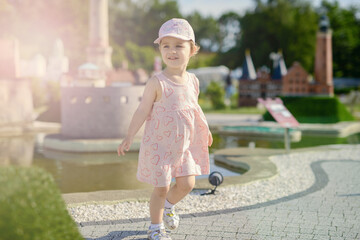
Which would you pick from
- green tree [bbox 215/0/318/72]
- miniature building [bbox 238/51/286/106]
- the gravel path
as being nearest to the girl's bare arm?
Result: the gravel path

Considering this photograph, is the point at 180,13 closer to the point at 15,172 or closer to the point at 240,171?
the point at 240,171

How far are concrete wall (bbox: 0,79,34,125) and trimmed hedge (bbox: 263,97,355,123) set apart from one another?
903 cm

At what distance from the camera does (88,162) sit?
10297 mm

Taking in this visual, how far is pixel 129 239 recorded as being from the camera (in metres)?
4.15

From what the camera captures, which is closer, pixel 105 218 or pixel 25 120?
pixel 105 218

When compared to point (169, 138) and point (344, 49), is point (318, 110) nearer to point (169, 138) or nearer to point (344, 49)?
point (169, 138)

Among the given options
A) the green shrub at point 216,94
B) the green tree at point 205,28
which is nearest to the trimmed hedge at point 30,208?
the green shrub at point 216,94

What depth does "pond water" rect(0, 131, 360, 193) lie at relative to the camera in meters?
8.05

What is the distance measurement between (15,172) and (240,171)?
685 centimetres

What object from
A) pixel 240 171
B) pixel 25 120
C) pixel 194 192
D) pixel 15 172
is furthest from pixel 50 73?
pixel 15 172

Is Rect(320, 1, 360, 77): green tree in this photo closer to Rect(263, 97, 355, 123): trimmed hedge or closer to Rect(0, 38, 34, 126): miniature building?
Rect(263, 97, 355, 123): trimmed hedge

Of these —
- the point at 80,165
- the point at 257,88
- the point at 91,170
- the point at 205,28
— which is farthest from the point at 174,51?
the point at 205,28

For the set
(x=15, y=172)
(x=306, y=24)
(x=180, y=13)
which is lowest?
(x=15, y=172)

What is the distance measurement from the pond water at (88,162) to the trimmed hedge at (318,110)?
3.42 metres
